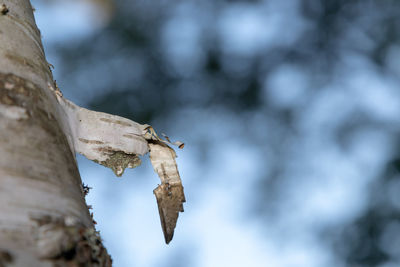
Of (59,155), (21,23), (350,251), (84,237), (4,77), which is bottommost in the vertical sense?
(84,237)

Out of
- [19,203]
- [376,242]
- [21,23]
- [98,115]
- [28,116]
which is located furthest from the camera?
[376,242]

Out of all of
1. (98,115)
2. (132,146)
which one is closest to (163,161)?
(132,146)

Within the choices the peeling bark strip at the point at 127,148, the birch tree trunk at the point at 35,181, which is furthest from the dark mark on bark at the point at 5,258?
→ the peeling bark strip at the point at 127,148

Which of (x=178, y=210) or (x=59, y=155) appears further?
(x=178, y=210)

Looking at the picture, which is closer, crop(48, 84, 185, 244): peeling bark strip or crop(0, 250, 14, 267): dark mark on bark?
crop(0, 250, 14, 267): dark mark on bark

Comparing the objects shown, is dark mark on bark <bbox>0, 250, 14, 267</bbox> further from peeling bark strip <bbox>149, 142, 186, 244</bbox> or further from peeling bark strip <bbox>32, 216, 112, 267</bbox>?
peeling bark strip <bbox>149, 142, 186, 244</bbox>

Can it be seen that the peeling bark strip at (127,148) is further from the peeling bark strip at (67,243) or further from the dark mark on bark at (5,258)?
the dark mark on bark at (5,258)

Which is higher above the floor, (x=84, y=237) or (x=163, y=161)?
(x=163, y=161)

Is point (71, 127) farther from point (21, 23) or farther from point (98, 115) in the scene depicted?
point (21, 23)

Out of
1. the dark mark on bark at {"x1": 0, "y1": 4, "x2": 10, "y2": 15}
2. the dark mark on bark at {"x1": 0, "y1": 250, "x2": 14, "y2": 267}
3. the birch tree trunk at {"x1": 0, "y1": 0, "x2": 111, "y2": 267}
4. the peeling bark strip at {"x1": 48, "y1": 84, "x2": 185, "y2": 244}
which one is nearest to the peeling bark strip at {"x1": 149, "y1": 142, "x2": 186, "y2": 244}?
the peeling bark strip at {"x1": 48, "y1": 84, "x2": 185, "y2": 244}
